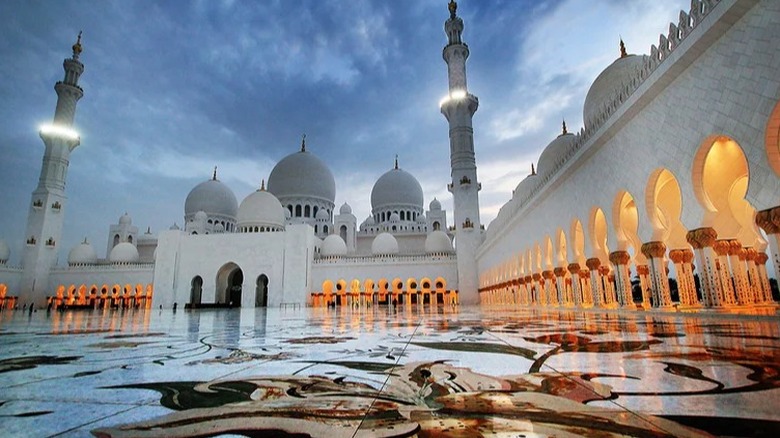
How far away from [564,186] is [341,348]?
8.94 meters

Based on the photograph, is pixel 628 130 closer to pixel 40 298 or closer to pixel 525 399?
pixel 525 399

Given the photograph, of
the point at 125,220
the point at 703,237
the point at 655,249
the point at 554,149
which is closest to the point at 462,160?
the point at 554,149

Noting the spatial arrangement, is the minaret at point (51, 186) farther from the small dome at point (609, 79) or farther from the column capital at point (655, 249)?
the column capital at point (655, 249)

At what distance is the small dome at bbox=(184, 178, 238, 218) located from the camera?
2972 centimetres

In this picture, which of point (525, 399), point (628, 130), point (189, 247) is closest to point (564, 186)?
point (628, 130)

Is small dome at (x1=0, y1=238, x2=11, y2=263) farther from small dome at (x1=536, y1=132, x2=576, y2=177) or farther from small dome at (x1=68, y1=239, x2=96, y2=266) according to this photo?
small dome at (x1=536, y1=132, x2=576, y2=177)

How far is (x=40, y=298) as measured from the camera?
77.4 ft

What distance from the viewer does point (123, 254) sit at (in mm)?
26031

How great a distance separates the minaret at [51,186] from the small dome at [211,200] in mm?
7672

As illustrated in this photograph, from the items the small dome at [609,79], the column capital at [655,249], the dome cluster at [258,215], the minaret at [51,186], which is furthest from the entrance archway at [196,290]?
the column capital at [655,249]

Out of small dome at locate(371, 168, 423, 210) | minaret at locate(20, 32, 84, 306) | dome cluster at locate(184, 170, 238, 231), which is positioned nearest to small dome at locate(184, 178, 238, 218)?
dome cluster at locate(184, 170, 238, 231)

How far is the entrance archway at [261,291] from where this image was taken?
21.7 metres

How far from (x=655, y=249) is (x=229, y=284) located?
21351 mm

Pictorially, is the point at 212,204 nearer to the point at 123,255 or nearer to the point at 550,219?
the point at 123,255
